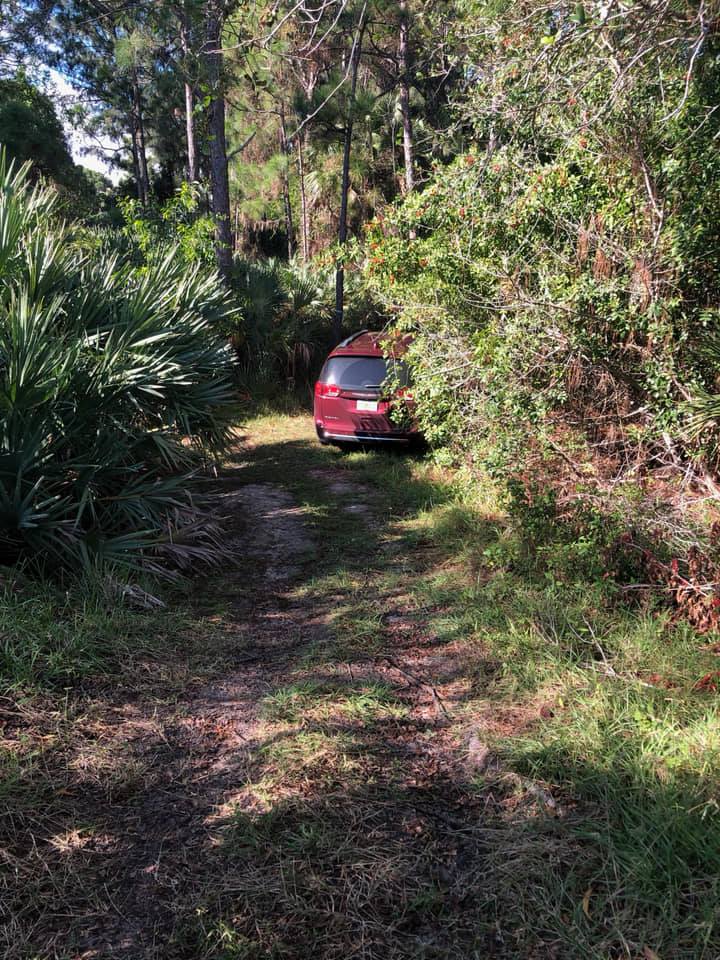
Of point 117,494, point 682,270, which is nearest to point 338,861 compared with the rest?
point 117,494

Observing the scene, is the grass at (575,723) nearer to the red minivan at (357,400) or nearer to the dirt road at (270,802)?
the dirt road at (270,802)

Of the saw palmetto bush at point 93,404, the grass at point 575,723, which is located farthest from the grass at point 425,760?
the saw palmetto bush at point 93,404

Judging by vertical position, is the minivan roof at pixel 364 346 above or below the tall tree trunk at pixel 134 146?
below

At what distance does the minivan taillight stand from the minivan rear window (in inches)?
1.9

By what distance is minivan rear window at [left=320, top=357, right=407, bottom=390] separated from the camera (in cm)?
905

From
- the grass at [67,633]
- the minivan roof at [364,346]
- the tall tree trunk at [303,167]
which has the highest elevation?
the tall tree trunk at [303,167]

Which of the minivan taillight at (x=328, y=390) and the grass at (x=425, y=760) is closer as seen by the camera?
the grass at (x=425, y=760)

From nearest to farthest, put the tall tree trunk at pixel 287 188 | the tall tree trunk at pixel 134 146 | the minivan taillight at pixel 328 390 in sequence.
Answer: the minivan taillight at pixel 328 390 < the tall tree trunk at pixel 287 188 < the tall tree trunk at pixel 134 146

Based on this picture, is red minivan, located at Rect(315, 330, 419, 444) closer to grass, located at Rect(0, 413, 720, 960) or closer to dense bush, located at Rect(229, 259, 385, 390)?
dense bush, located at Rect(229, 259, 385, 390)

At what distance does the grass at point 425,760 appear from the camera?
2.26 m

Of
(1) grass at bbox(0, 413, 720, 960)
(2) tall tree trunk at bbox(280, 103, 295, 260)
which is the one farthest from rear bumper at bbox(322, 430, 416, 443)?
(2) tall tree trunk at bbox(280, 103, 295, 260)

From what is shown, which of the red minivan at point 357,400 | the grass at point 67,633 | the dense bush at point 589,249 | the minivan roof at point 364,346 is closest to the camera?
the grass at point 67,633

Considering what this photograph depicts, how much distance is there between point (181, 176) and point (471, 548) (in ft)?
105

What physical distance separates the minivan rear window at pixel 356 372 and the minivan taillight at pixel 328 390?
0.05m
